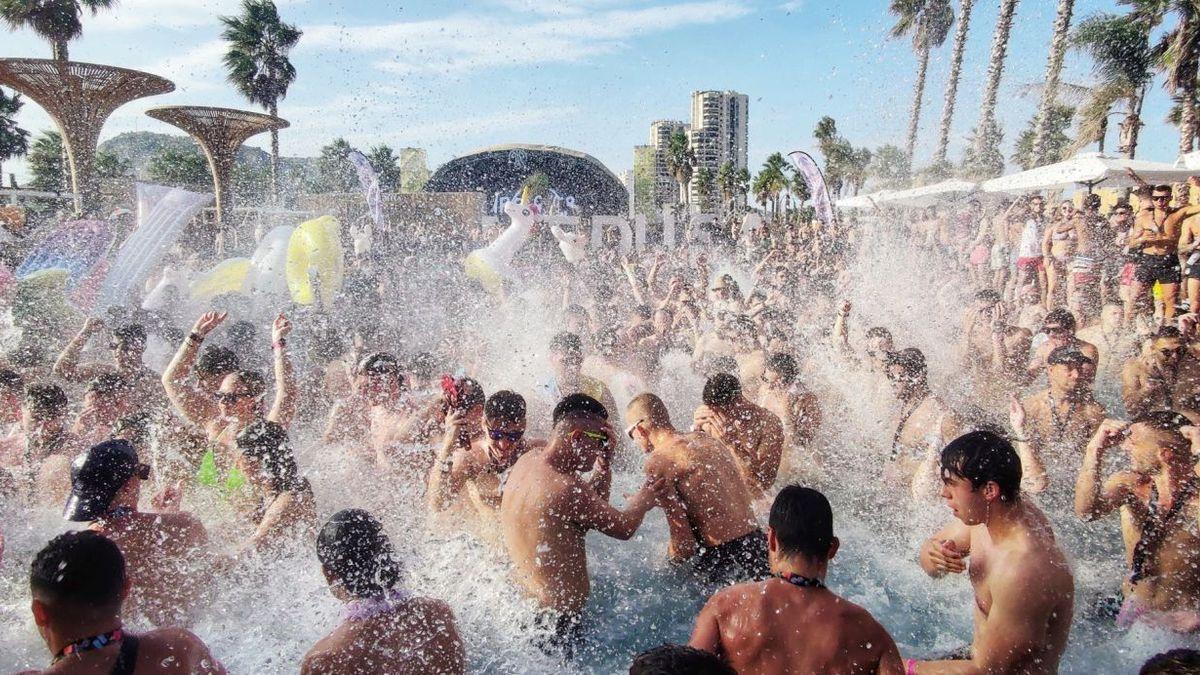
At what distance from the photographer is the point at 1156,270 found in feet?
26.1

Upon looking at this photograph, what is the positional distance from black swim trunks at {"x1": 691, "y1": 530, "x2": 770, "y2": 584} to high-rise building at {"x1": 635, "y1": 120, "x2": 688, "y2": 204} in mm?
56754

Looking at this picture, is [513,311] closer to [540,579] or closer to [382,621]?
[540,579]

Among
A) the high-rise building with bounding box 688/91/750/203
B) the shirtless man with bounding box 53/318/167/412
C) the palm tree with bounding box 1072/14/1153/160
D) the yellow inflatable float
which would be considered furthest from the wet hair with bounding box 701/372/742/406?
the high-rise building with bounding box 688/91/750/203

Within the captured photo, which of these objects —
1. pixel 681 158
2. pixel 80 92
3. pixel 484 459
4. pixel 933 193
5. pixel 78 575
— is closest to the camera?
pixel 78 575

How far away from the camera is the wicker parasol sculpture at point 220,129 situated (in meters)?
14.5

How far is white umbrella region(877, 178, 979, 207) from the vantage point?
635 inches

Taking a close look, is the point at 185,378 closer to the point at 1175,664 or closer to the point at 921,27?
the point at 1175,664

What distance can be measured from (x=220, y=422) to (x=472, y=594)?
2.09 m

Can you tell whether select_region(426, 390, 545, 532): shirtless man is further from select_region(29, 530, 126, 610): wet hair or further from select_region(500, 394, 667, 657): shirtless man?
select_region(29, 530, 126, 610): wet hair

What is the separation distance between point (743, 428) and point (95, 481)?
3628mm

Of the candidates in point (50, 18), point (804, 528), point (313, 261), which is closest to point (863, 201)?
point (313, 261)

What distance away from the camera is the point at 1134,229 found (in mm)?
9312

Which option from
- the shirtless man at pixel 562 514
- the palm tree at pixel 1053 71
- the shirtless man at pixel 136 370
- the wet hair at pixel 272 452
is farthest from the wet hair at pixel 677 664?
the palm tree at pixel 1053 71

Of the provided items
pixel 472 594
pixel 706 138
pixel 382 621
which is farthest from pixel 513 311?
pixel 706 138
